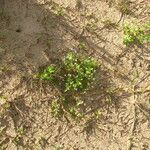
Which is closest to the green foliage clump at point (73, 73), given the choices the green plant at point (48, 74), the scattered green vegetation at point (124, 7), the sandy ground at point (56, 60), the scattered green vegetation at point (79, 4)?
the green plant at point (48, 74)

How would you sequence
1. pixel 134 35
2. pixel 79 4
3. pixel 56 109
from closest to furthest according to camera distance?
pixel 56 109, pixel 134 35, pixel 79 4

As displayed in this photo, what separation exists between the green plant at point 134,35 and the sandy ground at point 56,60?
8 centimetres

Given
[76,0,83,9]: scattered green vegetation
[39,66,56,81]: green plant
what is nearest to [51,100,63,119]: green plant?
[39,66,56,81]: green plant

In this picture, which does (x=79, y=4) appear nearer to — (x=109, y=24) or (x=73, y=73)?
(x=109, y=24)

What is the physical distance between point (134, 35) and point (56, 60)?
108cm

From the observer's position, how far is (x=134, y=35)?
511 centimetres

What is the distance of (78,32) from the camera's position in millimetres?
5086

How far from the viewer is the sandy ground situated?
15.2 ft

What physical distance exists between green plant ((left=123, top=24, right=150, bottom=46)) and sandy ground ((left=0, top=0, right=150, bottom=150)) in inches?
3.1

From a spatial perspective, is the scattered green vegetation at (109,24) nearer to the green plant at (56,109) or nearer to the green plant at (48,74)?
the green plant at (48,74)

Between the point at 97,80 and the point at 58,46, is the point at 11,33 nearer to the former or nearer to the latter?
the point at 58,46

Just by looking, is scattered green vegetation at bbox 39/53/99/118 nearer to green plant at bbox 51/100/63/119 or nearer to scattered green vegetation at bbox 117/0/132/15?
green plant at bbox 51/100/63/119

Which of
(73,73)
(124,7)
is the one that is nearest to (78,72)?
(73,73)

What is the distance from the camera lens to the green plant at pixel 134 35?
16.7ft
